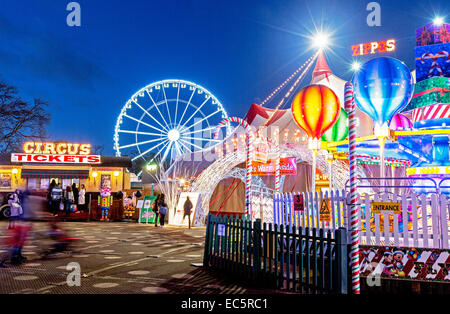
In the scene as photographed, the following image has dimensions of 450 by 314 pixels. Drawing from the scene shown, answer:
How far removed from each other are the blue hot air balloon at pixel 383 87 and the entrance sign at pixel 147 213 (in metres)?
14.9

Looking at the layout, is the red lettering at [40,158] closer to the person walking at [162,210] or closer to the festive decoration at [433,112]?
the person walking at [162,210]

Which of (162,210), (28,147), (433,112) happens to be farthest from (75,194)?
(433,112)

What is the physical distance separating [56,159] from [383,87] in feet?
85.0

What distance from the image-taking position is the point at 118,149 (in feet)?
94.3

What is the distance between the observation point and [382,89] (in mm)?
9281

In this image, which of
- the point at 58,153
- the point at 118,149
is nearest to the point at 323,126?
the point at 118,149

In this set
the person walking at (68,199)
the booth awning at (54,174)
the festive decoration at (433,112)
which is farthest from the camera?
the booth awning at (54,174)

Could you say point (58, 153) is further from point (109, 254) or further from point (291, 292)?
point (291, 292)

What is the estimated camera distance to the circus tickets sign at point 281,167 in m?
19.4

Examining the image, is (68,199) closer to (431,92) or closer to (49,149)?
(49,149)

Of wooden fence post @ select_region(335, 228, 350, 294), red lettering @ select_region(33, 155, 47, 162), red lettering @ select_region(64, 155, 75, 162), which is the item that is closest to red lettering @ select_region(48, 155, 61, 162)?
red lettering @ select_region(33, 155, 47, 162)

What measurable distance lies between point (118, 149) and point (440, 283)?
83.6ft

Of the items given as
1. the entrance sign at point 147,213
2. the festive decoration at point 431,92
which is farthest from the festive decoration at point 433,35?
the entrance sign at point 147,213

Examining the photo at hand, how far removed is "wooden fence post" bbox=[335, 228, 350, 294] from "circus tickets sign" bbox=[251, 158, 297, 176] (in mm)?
14488
